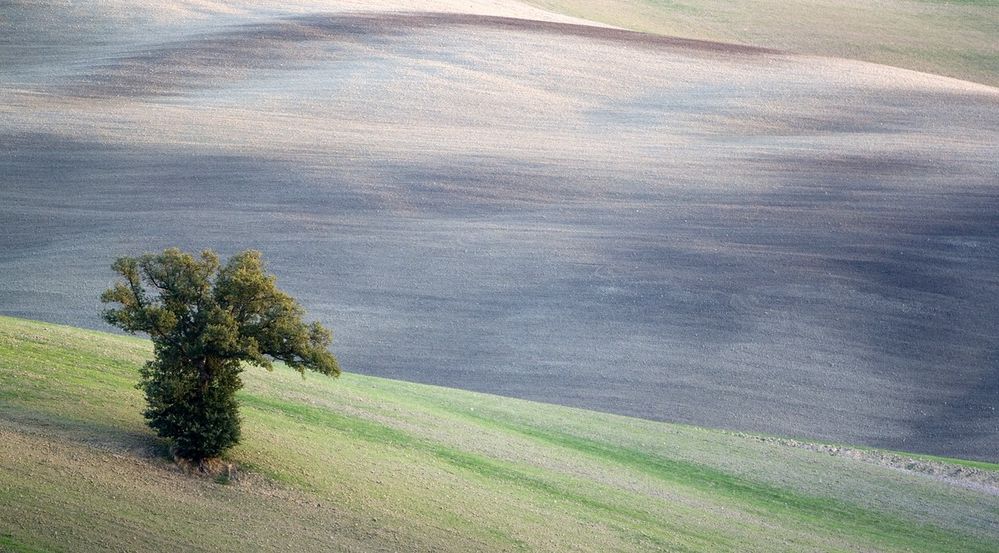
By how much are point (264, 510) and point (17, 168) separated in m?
29.2

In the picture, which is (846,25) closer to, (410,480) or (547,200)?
(547,200)

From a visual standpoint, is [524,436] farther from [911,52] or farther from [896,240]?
[911,52]

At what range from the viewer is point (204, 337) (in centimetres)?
1772

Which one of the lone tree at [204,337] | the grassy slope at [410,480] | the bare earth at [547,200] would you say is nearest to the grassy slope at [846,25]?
the bare earth at [547,200]

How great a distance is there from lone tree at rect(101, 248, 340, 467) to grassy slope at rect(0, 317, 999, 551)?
0.77m

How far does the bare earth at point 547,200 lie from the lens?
101ft

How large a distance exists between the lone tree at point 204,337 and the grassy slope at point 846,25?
57770mm

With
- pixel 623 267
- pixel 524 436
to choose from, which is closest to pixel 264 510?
pixel 524 436

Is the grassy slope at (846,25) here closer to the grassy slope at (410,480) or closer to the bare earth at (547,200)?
the bare earth at (547,200)

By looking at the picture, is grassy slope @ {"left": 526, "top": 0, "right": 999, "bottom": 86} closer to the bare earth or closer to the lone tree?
the bare earth

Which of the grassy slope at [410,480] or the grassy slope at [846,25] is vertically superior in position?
the grassy slope at [846,25]

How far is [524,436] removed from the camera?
24562mm

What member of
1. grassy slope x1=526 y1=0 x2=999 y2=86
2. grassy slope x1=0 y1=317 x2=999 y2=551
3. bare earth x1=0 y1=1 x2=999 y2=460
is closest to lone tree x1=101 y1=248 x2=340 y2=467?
grassy slope x1=0 y1=317 x2=999 y2=551

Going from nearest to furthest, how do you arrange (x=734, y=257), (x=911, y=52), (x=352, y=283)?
1. (x=352, y=283)
2. (x=734, y=257)
3. (x=911, y=52)
